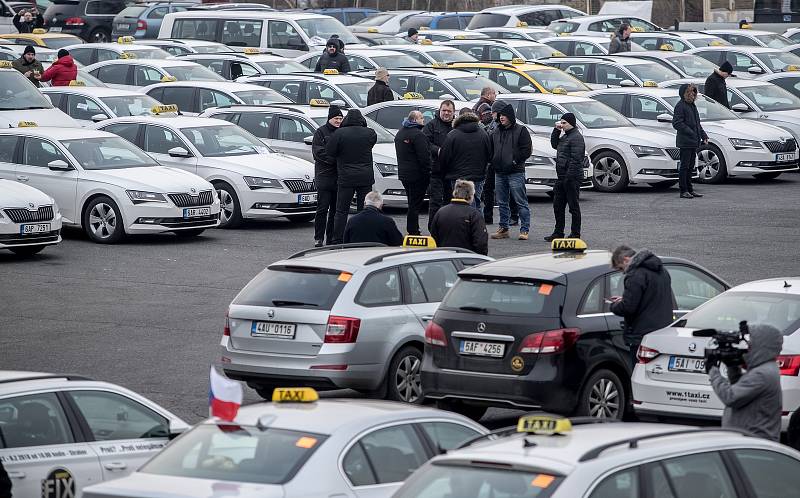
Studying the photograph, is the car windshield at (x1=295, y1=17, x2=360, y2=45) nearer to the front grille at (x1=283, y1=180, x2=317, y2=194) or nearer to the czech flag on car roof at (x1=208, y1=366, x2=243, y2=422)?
the front grille at (x1=283, y1=180, x2=317, y2=194)

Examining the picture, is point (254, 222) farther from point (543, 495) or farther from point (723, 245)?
point (543, 495)

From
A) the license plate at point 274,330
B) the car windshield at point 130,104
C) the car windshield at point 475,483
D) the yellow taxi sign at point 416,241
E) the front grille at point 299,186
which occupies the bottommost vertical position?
the front grille at point 299,186

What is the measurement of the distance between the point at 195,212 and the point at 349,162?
2685 mm

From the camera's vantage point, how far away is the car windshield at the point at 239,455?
7441 mm

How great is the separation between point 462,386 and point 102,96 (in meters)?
16.4

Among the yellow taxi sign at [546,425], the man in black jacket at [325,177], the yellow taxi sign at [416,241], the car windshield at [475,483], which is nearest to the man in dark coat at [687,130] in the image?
the man in black jacket at [325,177]

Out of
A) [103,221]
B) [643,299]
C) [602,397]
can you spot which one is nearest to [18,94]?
[103,221]

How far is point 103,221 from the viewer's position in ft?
70.3

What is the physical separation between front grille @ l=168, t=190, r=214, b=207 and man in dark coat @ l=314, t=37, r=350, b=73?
1081cm

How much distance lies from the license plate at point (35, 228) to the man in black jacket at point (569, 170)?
6.70 metres

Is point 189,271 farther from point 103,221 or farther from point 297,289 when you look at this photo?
point 297,289

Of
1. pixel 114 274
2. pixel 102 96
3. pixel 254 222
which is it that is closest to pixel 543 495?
pixel 114 274

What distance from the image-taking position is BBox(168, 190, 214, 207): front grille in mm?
21266

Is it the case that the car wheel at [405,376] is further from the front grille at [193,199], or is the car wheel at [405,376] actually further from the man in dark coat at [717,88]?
the man in dark coat at [717,88]
